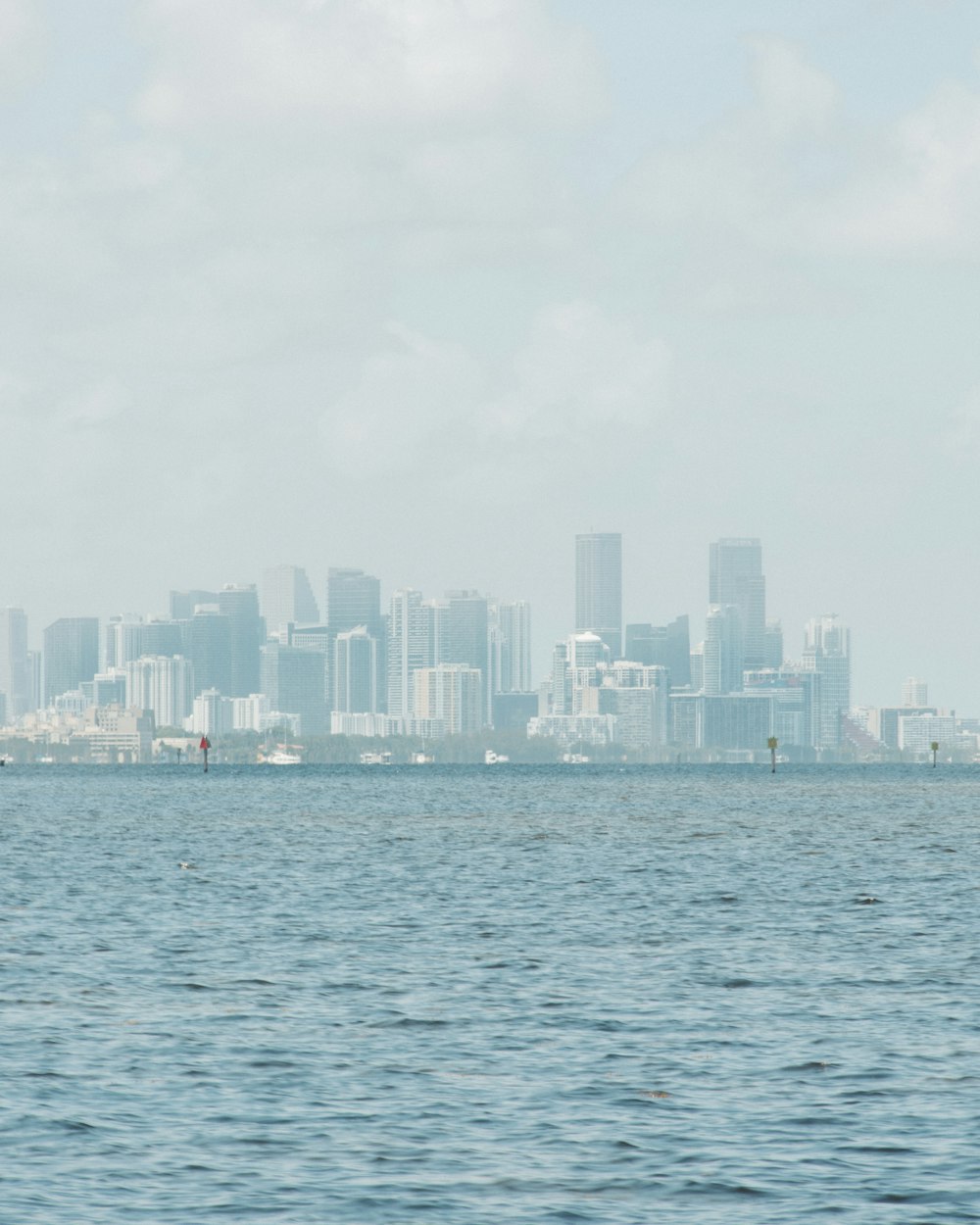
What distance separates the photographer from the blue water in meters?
22.4

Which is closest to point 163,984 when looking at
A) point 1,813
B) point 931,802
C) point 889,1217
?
point 889,1217

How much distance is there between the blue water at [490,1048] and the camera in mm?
22406

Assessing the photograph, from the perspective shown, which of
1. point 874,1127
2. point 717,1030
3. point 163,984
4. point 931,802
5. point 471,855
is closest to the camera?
point 874,1127

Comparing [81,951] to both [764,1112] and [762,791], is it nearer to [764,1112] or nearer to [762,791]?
[764,1112]

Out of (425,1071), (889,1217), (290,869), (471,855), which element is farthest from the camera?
(471,855)

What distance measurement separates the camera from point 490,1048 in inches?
1214

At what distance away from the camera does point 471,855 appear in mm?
78250

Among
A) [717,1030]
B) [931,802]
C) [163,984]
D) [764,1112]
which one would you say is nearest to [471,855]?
[163,984]

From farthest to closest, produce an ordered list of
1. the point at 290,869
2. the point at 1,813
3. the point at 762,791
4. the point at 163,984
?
the point at 762,791 < the point at 1,813 < the point at 290,869 < the point at 163,984

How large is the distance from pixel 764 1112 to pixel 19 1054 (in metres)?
12.2

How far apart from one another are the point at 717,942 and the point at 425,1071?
16850mm

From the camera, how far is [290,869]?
70.6 meters

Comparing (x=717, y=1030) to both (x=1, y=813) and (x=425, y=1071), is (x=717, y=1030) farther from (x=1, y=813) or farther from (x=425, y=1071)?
(x=1, y=813)

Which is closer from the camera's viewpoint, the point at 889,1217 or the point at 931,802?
the point at 889,1217
